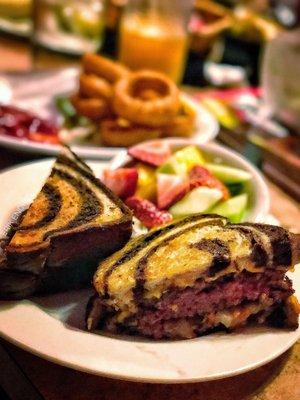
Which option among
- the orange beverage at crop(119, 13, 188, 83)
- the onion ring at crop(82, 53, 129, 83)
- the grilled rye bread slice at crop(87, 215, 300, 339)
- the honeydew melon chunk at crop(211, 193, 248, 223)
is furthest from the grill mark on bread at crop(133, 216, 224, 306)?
the orange beverage at crop(119, 13, 188, 83)

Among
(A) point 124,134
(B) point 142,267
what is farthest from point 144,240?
(A) point 124,134

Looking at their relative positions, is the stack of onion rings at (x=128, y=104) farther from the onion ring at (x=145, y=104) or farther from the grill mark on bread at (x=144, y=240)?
the grill mark on bread at (x=144, y=240)

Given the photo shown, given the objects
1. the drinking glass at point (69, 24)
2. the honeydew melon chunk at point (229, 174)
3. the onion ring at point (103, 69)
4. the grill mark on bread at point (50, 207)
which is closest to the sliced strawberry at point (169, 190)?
the honeydew melon chunk at point (229, 174)

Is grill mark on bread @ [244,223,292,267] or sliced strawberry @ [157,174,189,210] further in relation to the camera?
sliced strawberry @ [157,174,189,210]

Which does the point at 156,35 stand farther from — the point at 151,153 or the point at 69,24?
the point at 151,153

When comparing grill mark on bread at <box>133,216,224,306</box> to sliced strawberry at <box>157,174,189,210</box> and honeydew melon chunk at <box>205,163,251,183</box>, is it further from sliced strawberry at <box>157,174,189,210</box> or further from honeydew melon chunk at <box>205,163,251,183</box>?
honeydew melon chunk at <box>205,163,251,183</box>

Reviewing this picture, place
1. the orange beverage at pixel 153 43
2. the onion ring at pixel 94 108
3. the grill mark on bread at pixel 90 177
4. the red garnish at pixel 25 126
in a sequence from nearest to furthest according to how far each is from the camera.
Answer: the grill mark on bread at pixel 90 177 < the red garnish at pixel 25 126 < the onion ring at pixel 94 108 < the orange beverage at pixel 153 43

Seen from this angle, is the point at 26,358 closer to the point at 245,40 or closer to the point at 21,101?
the point at 21,101
